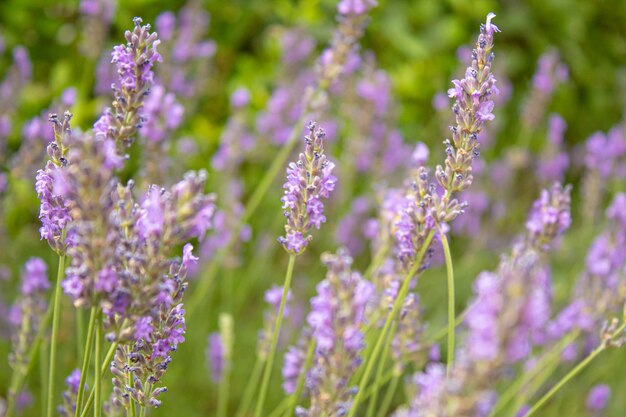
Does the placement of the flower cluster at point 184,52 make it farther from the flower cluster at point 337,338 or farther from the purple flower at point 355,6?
the flower cluster at point 337,338

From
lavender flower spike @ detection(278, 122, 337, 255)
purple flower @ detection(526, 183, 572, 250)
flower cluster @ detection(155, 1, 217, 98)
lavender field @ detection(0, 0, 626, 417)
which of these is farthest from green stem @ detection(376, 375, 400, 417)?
flower cluster @ detection(155, 1, 217, 98)

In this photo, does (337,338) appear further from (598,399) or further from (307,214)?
(598,399)

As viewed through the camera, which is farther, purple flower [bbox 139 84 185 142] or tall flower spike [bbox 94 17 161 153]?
purple flower [bbox 139 84 185 142]

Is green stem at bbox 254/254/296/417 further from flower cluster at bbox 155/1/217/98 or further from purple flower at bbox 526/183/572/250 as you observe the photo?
flower cluster at bbox 155/1/217/98

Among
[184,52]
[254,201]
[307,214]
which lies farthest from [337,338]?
[184,52]

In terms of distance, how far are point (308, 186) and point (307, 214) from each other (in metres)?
0.06

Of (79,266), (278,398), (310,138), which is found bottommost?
(79,266)

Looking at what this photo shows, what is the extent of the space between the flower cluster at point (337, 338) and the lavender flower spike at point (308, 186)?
115 millimetres

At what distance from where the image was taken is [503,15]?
453 centimetres

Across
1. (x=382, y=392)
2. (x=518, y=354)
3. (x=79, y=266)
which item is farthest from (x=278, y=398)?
(x=518, y=354)

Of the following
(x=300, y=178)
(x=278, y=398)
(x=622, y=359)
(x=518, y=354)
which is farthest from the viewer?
(x=622, y=359)

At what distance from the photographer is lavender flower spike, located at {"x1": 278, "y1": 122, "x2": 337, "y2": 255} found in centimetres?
125

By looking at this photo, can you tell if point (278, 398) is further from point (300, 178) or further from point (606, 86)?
point (606, 86)

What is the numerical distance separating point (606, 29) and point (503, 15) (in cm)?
101
